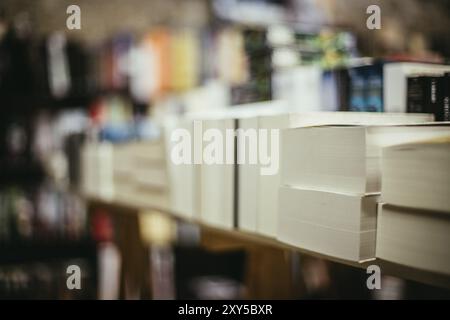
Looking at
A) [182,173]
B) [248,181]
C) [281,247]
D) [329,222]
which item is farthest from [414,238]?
[182,173]

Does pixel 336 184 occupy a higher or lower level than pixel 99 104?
lower

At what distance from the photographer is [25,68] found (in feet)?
8.13

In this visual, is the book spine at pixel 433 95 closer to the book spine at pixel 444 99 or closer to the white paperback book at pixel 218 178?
the book spine at pixel 444 99

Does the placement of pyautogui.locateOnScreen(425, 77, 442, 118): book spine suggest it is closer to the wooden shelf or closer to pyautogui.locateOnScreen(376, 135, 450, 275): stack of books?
pyautogui.locateOnScreen(376, 135, 450, 275): stack of books

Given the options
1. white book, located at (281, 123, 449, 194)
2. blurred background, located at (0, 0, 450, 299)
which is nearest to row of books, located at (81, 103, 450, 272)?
white book, located at (281, 123, 449, 194)

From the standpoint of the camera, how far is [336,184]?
832mm

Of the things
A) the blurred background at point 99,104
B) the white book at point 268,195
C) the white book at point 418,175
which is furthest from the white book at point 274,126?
the blurred background at point 99,104

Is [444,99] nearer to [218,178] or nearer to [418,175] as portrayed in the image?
[418,175]

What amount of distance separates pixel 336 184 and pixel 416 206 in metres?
0.15

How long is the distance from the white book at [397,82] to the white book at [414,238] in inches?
12.1

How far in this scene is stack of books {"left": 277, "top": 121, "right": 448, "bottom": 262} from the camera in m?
0.78

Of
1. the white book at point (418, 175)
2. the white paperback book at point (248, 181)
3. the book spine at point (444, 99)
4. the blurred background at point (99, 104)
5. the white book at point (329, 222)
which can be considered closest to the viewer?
the white book at point (418, 175)

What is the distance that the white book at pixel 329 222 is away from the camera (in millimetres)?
792
